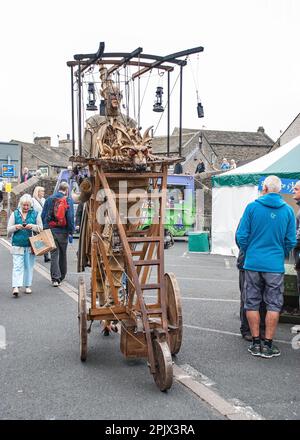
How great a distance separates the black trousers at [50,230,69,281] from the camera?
10.00m

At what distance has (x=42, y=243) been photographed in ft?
30.3

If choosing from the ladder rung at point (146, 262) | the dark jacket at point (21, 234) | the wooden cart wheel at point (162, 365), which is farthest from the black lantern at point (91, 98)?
the wooden cart wheel at point (162, 365)

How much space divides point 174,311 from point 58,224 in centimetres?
510

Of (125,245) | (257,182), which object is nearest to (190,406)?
(125,245)

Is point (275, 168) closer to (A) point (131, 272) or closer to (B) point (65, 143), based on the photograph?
(A) point (131, 272)

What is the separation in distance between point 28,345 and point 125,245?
→ 202 centimetres

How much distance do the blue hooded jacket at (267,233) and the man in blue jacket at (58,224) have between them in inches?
195

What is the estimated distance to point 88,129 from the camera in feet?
21.8

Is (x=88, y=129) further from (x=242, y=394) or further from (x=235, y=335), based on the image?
(x=242, y=394)

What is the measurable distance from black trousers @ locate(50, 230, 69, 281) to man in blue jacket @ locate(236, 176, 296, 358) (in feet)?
16.5

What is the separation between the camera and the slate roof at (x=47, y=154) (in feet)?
202

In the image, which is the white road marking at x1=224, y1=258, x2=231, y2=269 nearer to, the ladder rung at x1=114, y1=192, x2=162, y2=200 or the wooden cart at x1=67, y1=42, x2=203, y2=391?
the wooden cart at x1=67, y1=42, x2=203, y2=391

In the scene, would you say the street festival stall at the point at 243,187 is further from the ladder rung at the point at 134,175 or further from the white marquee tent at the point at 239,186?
the ladder rung at the point at 134,175

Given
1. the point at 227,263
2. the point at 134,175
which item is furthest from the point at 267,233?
Answer: the point at 227,263
